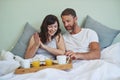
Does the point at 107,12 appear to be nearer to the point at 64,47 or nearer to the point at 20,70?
the point at 64,47

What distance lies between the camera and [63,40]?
7.23 ft

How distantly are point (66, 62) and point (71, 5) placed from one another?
2.92 feet

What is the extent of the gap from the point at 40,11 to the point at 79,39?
61 centimetres

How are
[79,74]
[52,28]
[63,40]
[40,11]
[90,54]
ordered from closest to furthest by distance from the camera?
[79,74] < [90,54] < [52,28] < [63,40] < [40,11]

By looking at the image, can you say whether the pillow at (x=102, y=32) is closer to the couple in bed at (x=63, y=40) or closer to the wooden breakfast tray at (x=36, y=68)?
the couple in bed at (x=63, y=40)

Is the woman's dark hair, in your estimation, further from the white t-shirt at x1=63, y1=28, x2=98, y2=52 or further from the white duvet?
the white duvet

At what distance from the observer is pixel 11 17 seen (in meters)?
2.42

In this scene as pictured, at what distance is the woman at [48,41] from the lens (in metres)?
2.09

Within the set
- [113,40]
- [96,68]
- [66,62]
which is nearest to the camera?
[96,68]

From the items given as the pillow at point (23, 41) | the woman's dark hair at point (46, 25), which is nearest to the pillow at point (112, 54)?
the woman's dark hair at point (46, 25)

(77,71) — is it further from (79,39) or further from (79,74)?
(79,39)

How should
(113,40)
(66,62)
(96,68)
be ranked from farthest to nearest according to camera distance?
(113,40) → (66,62) → (96,68)

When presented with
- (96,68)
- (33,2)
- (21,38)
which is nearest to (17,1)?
(33,2)

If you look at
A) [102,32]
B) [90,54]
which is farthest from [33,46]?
[102,32]
